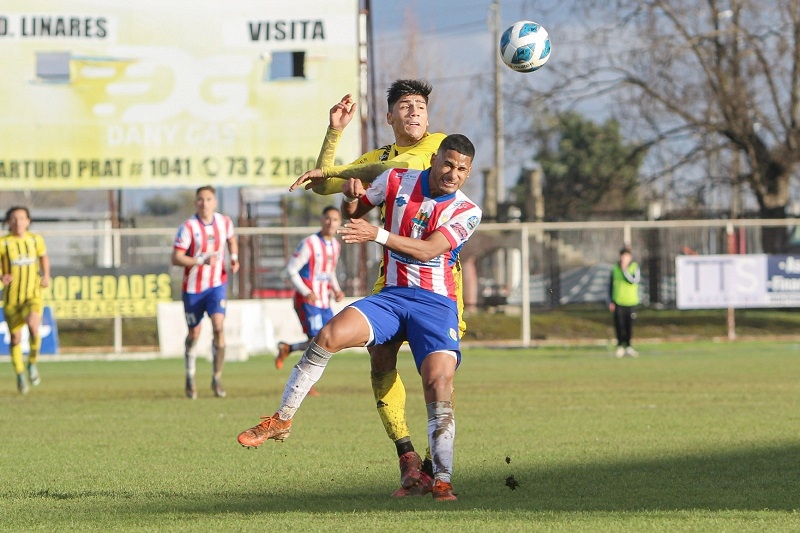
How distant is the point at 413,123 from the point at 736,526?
3136mm

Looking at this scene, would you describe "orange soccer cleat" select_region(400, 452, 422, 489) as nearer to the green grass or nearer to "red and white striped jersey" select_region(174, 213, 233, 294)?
"red and white striped jersey" select_region(174, 213, 233, 294)

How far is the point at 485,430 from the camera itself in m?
10.7

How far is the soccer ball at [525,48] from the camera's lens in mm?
8648

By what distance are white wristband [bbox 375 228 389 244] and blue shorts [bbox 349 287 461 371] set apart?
1.60ft

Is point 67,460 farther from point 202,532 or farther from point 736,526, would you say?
point 736,526

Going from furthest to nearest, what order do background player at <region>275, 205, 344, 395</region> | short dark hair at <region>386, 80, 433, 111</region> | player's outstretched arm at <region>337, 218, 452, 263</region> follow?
background player at <region>275, 205, 344, 395</region>, short dark hair at <region>386, 80, 433, 111</region>, player's outstretched arm at <region>337, 218, 452, 263</region>

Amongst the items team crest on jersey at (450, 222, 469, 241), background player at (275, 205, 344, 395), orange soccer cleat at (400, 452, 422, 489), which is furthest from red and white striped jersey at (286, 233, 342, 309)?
team crest on jersey at (450, 222, 469, 241)

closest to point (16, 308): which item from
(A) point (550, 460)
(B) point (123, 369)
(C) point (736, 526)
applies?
(B) point (123, 369)

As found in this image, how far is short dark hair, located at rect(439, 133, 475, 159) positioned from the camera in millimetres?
6832

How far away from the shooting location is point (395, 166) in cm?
744

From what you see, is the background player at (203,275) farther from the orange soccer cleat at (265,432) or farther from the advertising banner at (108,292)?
the advertising banner at (108,292)

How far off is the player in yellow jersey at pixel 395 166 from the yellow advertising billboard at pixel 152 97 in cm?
1974

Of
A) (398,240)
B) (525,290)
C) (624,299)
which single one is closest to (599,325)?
(525,290)

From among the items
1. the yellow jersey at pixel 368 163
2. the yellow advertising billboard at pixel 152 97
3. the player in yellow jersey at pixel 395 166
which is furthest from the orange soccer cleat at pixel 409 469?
the yellow advertising billboard at pixel 152 97
